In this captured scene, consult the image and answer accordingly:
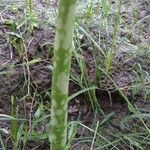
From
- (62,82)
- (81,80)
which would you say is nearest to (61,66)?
(62,82)

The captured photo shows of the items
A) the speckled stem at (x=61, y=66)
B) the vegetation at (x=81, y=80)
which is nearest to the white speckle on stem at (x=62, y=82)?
the speckled stem at (x=61, y=66)

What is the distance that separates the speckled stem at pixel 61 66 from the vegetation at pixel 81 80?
0.07 m

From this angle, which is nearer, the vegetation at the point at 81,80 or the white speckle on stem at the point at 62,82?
the white speckle on stem at the point at 62,82

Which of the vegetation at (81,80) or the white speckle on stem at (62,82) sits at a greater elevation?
the white speckle on stem at (62,82)

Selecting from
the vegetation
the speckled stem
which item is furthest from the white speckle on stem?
the vegetation

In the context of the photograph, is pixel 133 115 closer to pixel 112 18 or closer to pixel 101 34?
pixel 101 34

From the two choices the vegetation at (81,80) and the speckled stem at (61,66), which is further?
the vegetation at (81,80)

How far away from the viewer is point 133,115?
44.5 inches

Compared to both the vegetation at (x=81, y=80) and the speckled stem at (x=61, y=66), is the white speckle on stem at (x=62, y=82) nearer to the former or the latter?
the speckled stem at (x=61, y=66)

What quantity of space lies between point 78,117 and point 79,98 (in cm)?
9

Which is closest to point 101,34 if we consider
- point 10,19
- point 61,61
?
point 10,19

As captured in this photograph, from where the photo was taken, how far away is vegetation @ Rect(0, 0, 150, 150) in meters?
1.11

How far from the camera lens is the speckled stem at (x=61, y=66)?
67 centimetres

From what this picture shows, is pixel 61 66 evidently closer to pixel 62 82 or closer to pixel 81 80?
pixel 62 82
